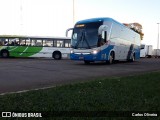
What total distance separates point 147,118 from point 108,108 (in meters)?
0.94

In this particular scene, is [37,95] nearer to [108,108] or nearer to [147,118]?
[108,108]

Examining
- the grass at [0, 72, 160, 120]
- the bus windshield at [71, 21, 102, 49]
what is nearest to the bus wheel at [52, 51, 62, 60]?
the bus windshield at [71, 21, 102, 49]

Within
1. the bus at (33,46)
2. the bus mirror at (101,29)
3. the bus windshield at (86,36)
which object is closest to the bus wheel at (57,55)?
the bus at (33,46)

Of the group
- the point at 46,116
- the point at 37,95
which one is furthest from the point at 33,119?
the point at 37,95

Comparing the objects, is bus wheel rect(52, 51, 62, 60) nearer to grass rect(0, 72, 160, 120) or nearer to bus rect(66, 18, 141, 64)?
bus rect(66, 18, 141, 64)

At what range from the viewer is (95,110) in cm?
561

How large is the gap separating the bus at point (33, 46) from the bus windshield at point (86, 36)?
12.6m

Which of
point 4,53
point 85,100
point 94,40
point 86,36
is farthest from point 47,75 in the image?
point 4,53

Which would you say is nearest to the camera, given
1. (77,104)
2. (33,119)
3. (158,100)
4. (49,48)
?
(33,119)

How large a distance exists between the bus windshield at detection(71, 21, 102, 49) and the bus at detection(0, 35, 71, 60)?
12.6 metres

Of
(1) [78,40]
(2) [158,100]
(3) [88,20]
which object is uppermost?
(3) [88,20]

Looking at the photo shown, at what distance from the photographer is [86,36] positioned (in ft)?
70.1

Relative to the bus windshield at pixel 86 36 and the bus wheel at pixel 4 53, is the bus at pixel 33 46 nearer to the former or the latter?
the bus wheel at pixel 4 53

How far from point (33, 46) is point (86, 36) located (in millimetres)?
14120
